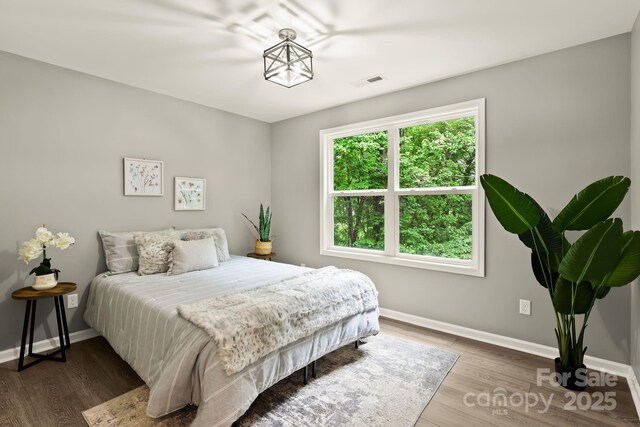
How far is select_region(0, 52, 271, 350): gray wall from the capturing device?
266 cm

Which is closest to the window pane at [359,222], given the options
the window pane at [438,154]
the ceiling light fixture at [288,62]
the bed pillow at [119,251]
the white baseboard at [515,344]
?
the window pane at [438,154]

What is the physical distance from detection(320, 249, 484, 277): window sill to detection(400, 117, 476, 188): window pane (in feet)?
2.70

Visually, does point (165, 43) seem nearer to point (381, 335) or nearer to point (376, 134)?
point (376, 134)

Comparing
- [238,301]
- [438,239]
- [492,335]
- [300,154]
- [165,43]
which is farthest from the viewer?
[300,154]

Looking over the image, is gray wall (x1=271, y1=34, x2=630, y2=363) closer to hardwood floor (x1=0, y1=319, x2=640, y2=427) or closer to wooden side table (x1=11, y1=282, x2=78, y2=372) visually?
hardwood floor (x1=0, y1=319, x2=640, y2=427)

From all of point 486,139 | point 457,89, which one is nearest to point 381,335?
point 486,139

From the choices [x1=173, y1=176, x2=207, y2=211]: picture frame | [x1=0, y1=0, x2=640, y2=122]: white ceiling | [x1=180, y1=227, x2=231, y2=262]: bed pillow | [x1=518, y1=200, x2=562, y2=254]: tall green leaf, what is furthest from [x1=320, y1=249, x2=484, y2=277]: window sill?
[x1=0, y1=0, x2=640, y2=122]: white ceiling

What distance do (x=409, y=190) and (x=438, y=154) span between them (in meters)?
0.48

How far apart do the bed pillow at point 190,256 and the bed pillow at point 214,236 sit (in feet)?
0.64

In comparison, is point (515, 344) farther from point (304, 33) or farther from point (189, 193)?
point (189, 193)

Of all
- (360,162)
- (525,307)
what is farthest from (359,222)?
(525,307)

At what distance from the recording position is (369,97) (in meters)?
3.75

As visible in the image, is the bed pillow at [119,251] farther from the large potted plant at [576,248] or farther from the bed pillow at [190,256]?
the large potted plant at [576,248]

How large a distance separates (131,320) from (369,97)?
3.24 meters
